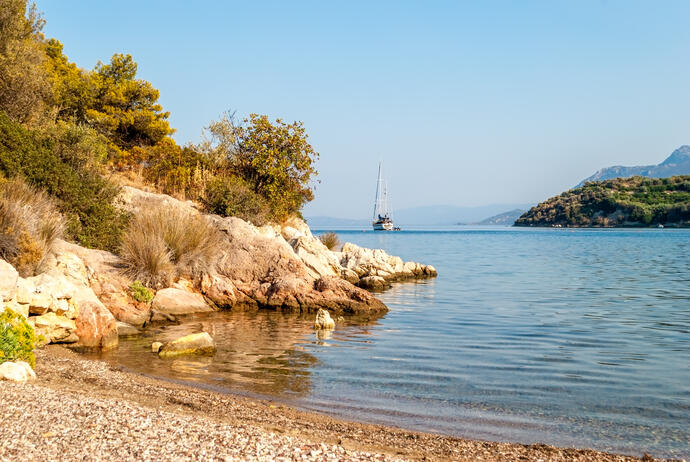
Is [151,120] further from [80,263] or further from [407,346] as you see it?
[407,346]

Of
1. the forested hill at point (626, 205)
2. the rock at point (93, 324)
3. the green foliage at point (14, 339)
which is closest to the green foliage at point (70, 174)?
the rock at point (93, 324)

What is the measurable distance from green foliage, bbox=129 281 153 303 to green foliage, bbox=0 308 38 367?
19.2 ft

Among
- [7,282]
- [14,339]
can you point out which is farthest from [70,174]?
[14,339]

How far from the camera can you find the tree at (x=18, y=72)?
20484mm

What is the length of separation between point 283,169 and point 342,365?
17.0m

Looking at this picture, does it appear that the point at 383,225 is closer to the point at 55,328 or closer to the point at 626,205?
the point at 626,205

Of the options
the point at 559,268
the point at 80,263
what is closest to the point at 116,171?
the point at 80,263

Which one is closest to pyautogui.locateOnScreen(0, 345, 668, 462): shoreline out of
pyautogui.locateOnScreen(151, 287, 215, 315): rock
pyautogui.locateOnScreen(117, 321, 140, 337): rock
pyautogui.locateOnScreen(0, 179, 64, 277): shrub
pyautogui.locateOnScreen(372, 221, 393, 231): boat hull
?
pyautogui.locateOnScreen(117, 321, 140, 337): rock

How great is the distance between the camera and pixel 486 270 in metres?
32.9

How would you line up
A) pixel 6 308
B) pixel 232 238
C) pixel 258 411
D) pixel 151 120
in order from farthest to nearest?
pixel 151 120, pixel 232 238, pixel 6 308, pixel 258 411

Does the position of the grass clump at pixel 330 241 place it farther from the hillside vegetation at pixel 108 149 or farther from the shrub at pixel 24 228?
the shrub at pixel 24 228

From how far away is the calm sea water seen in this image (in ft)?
24.6

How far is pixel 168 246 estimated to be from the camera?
16.4 metres

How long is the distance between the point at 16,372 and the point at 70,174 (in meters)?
11.0
